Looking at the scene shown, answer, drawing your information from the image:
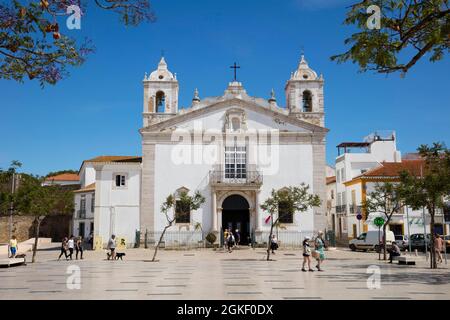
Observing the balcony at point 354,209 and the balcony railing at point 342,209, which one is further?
the balcony railing at point 342,209

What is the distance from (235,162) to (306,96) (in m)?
7.85

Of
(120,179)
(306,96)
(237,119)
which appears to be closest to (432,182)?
(237,119)

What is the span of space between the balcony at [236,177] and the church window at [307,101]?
259 inches

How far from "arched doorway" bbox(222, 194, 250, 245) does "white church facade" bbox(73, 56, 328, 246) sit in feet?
0.23

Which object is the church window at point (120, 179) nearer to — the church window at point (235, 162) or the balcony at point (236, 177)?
the balcony at point (236, 177)

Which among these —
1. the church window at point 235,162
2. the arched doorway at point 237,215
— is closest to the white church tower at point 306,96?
the church window at point 235,162

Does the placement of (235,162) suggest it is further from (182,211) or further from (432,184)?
(432,184)

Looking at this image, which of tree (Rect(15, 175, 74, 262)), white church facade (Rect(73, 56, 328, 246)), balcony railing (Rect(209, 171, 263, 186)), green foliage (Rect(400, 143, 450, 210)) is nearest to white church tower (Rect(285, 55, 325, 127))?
white church facade (Rect(73, 56, 328, 246))

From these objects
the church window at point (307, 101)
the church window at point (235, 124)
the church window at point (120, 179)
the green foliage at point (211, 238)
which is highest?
the church window at point (307, 101)

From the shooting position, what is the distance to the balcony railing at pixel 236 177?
107 feet

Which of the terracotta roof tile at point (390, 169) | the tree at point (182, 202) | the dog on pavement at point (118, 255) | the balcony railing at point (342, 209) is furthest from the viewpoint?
the balcony railing at point (342, 209)

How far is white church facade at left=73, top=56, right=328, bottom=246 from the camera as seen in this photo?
3241 cm

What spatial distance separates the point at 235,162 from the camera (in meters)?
33.2
